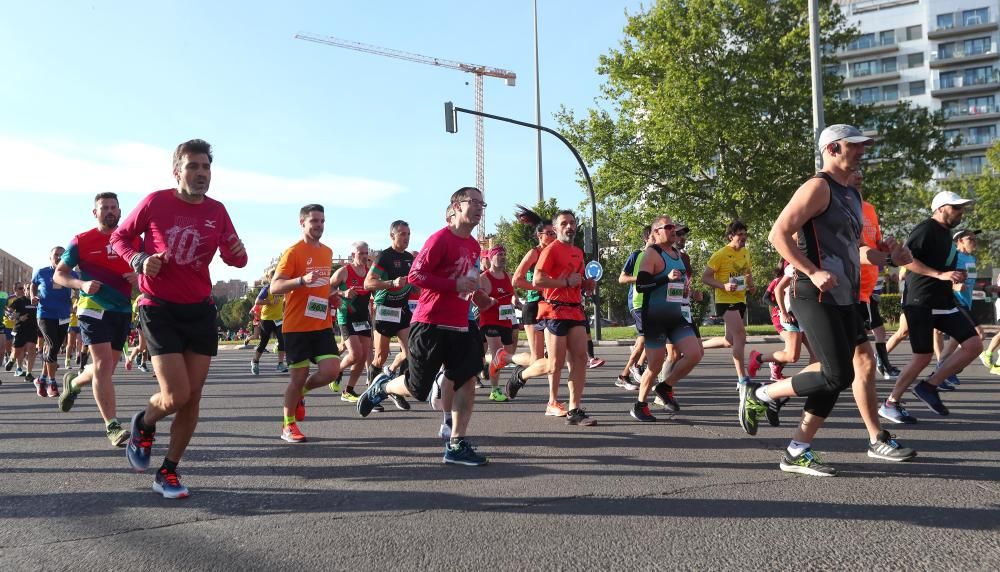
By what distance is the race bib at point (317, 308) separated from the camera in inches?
249

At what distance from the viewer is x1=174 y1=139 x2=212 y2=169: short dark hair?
4469 millimetres

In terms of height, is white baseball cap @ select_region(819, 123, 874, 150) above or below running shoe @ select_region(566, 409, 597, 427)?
above

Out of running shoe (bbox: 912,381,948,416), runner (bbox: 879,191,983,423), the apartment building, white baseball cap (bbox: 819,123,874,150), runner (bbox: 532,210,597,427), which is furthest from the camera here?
the apartment building

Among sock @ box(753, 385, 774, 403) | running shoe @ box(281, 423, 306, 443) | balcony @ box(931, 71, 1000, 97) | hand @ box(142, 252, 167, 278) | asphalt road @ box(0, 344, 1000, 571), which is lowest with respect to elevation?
asphalt road @ box(0, 344, 1000, 571)

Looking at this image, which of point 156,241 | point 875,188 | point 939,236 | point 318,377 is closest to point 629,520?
point 156,241

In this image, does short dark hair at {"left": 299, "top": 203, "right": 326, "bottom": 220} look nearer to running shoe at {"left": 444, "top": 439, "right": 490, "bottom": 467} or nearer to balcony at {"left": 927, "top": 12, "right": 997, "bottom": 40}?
running shoe at {"left": 444, "top": 439, "right": 490, "bottom": 467}

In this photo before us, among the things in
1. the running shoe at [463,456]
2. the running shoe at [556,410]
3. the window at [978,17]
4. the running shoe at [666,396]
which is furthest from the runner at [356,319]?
the window at [978,17]

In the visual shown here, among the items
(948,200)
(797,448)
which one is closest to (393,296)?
(797,448)

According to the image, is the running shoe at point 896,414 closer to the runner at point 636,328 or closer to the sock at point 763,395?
the sock at point 763,395

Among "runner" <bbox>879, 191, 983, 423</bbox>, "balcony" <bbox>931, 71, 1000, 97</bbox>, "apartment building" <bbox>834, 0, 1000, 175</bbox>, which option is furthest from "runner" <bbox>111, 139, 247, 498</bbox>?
"balcony" <bbox>931, 71, 1000, 97</bbox>

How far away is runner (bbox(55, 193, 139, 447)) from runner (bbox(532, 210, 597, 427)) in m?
3.31

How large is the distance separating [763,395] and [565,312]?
2138 millimetres

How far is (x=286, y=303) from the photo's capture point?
254 inches

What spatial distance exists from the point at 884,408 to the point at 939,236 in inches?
59.7
